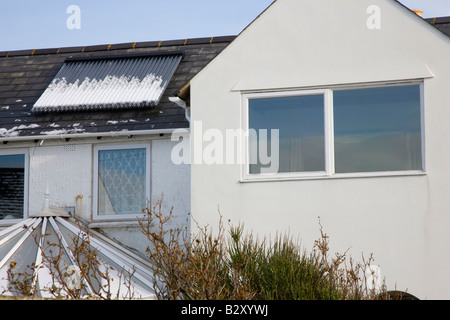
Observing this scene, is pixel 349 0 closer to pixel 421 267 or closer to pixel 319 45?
pixel 319 45

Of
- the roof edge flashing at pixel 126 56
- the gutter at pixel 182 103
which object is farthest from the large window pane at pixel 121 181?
the roof edge flashing at pixel 126 56

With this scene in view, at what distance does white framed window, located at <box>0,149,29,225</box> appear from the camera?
60.0 feet

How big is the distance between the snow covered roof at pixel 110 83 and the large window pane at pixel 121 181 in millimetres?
1201

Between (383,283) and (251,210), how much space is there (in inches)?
101

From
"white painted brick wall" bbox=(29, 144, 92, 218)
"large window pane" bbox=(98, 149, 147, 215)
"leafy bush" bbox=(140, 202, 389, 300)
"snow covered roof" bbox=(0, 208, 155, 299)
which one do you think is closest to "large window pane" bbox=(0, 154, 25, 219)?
"white painted brick wall" bbox=(29, 144, 92, 218)

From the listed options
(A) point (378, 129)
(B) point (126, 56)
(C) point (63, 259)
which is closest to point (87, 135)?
(B) point (126, 56)

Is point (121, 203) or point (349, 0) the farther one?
point (121, 203)

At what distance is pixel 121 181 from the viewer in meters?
17.8

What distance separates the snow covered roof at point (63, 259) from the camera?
44.1 ft

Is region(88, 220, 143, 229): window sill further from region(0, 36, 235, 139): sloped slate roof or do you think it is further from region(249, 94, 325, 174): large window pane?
region(249, 94, 325, 174): large window pane

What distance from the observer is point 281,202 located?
13680mm

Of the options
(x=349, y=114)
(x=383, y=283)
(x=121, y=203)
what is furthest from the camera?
(x=121, y=203)

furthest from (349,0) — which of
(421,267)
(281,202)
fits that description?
(421,267)

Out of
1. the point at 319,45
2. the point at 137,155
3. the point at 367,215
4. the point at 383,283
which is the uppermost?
the point at 319,45
